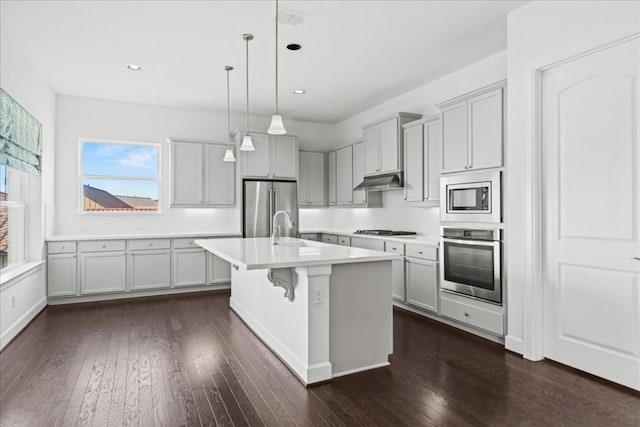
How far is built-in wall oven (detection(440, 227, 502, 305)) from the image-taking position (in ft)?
11.5

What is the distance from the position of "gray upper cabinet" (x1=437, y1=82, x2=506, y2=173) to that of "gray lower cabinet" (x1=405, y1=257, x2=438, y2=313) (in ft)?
3.50

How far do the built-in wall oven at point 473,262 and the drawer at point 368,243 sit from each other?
1.09m

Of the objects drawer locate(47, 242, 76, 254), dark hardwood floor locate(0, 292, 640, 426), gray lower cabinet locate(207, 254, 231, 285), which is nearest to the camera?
dark hardwood floor locate(0, 292, 640, 426)

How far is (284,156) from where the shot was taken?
6484 mm

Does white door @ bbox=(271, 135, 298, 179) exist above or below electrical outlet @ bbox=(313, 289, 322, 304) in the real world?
above

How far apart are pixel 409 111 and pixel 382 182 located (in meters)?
1.09

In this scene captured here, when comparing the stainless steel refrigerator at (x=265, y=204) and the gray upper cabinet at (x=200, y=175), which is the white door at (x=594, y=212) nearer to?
the stainless steel refrigerator at (x=265, y=204)

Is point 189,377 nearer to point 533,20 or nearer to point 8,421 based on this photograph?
point 8,421

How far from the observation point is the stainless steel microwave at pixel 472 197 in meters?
3.52

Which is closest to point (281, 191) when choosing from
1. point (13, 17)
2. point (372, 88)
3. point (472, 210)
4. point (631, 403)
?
point (372, 88)

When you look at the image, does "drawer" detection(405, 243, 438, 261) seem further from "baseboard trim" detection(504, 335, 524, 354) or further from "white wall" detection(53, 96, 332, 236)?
"white wall" detection(53, 96, 332, 236)

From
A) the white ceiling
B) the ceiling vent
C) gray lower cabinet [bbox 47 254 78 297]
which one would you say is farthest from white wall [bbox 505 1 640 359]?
gray lower cabinet [bbox 47 254 78 297]

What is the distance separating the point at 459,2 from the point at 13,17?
12.1ft

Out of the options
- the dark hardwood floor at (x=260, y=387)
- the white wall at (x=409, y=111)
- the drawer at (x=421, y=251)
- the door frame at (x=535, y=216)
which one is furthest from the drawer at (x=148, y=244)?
the door frame at (x=535, y=216)
